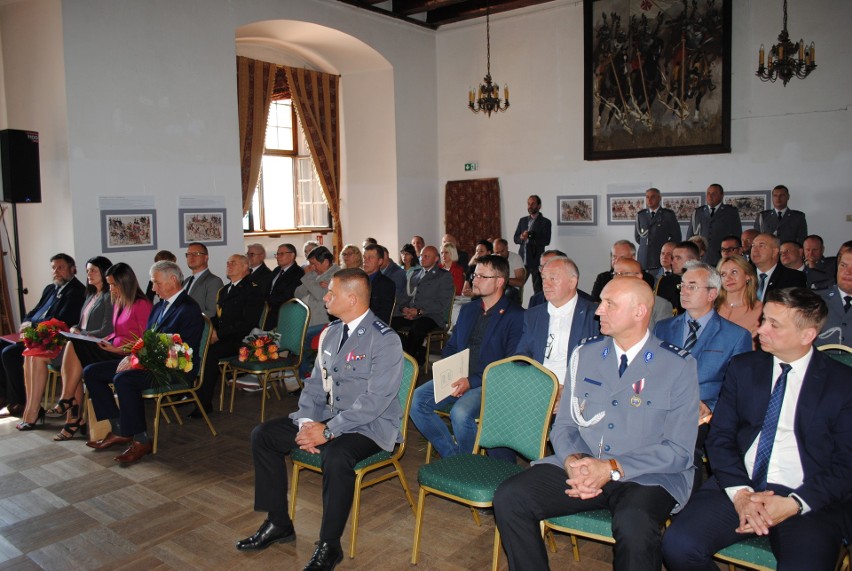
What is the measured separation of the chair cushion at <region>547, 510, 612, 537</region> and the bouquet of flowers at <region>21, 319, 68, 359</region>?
15.1 ft

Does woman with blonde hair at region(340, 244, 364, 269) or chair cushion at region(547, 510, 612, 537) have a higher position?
woman with blonde hair at region(340, 244, 364, 269)

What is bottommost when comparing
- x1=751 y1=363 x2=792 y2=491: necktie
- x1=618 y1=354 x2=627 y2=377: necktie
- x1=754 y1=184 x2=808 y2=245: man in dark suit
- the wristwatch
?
the wristwatch

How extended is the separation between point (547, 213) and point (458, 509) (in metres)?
8.06

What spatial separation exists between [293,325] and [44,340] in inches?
80.9

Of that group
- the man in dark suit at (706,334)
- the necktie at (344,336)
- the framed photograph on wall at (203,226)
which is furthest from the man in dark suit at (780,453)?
the framed photograph on wall at (203,226)

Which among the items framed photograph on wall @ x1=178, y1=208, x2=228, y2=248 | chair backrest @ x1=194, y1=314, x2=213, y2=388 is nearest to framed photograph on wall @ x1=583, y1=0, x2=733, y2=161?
framed photograph on wall @ x1=178, y1=208, x2=228, y2=248

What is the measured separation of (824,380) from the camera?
2570mm

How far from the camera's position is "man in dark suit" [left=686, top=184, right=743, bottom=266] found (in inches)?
352

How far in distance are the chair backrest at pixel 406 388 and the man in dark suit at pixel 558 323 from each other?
2.68 feet

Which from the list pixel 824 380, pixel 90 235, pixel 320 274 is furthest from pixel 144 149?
pixel 824 380

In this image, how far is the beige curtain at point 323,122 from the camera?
1143 cm

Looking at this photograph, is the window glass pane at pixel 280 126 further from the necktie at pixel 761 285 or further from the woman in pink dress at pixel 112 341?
the necktie at pixel 761 285

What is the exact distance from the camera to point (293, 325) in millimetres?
5801

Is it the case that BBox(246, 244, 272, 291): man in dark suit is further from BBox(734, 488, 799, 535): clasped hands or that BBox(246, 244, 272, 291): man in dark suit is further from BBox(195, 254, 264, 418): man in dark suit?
BBox(734, 488, 799, 535): clasped hands
